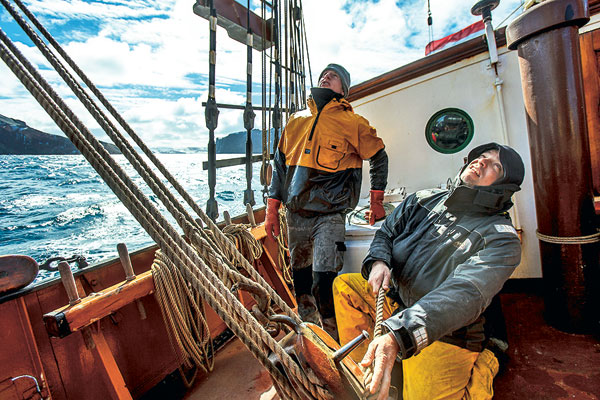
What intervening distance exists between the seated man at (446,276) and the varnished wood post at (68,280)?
130 cm

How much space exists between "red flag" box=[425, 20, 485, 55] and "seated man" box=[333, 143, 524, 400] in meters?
8.96

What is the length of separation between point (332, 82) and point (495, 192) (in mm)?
1322

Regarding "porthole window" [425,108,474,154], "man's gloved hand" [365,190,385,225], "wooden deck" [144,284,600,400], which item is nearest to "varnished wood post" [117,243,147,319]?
"wooden deck" [144,284,600,400]

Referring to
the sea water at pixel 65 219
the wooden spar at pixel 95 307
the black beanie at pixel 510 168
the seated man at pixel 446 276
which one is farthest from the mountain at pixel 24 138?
the black beanie at pixel 510 168

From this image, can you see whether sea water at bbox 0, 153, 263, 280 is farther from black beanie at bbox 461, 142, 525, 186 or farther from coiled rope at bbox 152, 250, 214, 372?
black beanie at bbox 461, 142, 525, 186

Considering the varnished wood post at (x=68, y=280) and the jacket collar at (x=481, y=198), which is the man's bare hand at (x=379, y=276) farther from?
the varnished wood post at (x=68, y=280)

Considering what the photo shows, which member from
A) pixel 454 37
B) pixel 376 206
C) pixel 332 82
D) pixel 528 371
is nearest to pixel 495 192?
pixel 376 206

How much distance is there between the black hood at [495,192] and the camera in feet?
4.64

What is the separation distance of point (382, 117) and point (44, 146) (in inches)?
945

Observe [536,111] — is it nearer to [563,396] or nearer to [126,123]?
[563,396]

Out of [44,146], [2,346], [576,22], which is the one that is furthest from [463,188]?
[44,146]

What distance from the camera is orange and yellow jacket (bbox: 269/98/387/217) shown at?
→ 2135mm

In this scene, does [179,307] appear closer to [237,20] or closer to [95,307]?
[95,307]

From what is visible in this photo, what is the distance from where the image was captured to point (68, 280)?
4.65 ft
